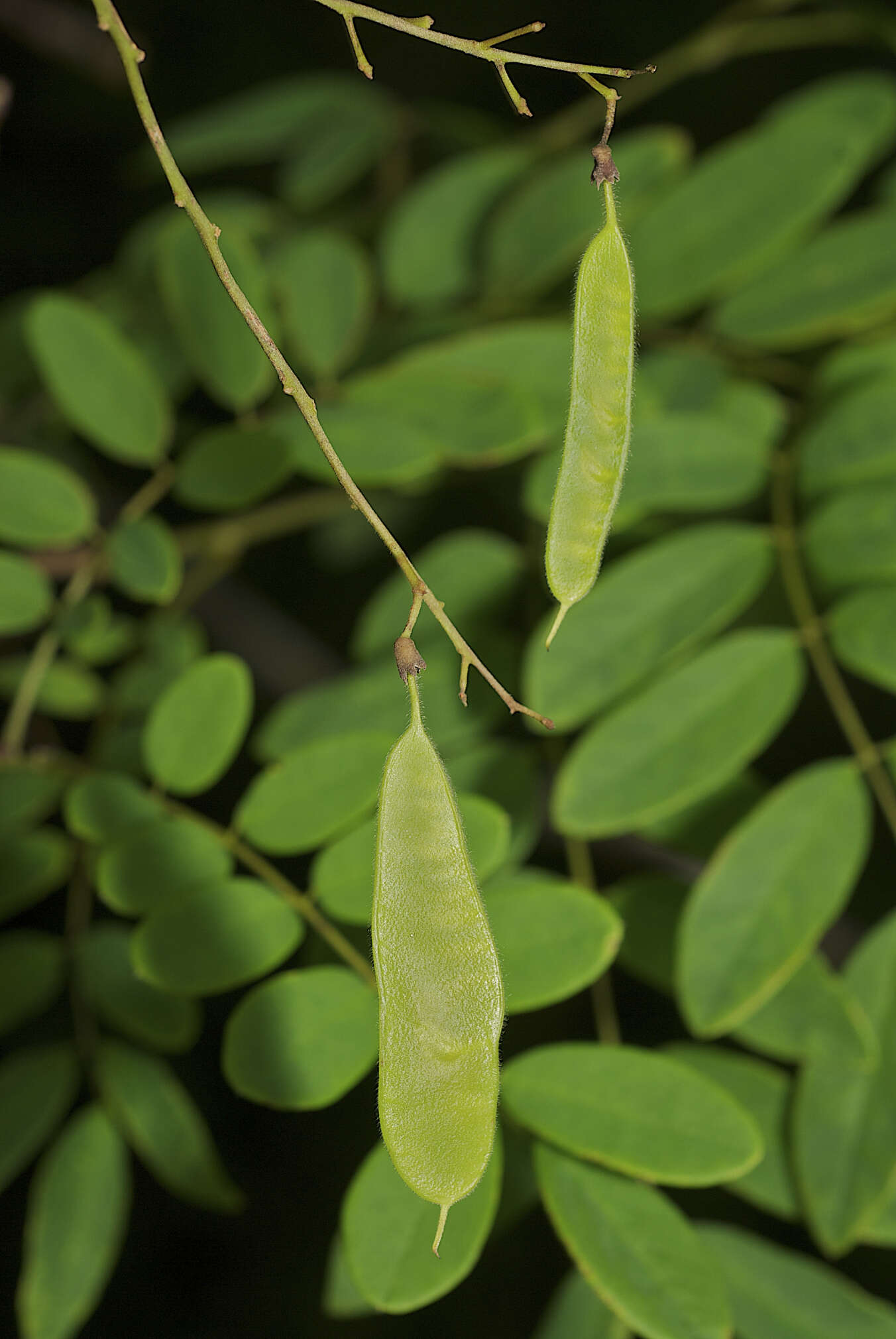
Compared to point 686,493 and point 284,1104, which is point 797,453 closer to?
point 686,493

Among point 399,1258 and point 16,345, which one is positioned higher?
point 16,345

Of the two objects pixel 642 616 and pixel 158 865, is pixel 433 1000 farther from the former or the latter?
pixel 642 616

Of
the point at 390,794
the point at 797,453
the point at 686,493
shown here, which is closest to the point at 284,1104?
the point at 390,794

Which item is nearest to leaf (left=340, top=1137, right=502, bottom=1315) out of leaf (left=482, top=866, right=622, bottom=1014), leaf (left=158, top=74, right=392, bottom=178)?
leaf (left=482, top=866, right=622, bottom=1014)

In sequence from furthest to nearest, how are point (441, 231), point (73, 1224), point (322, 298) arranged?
1. point (441, 231)
2. point (322, 298)
3. point (73, 1224)

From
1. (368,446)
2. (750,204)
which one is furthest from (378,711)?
(750,204)
